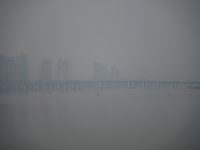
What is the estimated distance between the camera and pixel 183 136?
14859mm

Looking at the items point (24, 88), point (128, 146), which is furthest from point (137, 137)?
point (24, 88)

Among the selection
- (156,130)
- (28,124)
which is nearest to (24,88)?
(28,124)

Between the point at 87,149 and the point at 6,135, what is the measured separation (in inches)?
268

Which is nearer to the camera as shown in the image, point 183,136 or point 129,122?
point 183,136

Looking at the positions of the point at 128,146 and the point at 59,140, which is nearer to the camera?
the point at 128,146

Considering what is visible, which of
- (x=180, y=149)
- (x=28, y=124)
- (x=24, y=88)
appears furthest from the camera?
(x=24, y=88)

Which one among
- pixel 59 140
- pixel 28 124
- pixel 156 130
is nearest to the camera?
pixel 59 140

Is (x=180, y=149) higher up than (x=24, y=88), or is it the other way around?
(x=180, y=149)

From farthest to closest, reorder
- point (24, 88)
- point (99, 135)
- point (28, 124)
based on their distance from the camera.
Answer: point (24, 88), point (28, 124), point (99, 135)

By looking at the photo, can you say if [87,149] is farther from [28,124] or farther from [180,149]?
[28,124]

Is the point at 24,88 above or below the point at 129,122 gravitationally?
below

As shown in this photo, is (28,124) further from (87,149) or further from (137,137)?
(137,137)

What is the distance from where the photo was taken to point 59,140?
1439 cm

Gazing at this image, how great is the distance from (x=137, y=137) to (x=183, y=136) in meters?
3.23
